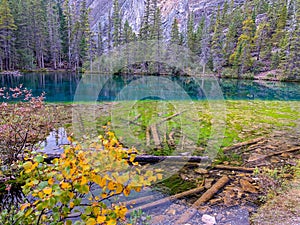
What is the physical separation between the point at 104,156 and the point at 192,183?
3.47m

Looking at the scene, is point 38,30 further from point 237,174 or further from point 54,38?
point 237,174

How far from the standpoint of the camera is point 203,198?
413 cm

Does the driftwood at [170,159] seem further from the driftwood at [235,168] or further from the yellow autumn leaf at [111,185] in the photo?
the yellow autumn leaf at [111,185]

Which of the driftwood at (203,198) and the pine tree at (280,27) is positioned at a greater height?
the pine tree at (280,27)

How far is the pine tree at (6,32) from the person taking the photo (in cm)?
3164

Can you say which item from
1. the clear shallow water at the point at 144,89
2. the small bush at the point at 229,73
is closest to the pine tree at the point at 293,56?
the clear shallow water at the point at 144,89

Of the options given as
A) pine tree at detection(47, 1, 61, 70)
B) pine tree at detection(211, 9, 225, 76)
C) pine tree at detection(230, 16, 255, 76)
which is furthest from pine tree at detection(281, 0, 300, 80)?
pine tree at detection(47, 1, 61, 70)

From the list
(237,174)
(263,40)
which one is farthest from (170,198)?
(263,40)

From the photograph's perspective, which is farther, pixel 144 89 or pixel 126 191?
pixel 144 89

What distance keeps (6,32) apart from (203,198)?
3847 centimetres

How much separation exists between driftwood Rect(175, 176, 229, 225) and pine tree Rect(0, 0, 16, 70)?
36.4 metres

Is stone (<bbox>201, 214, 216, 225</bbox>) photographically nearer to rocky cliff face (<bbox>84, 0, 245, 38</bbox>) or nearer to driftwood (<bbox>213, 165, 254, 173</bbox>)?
driftwood (<bbox>213, 165, 254, 173</bbox>)

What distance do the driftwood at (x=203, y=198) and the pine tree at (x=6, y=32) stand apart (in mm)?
36448

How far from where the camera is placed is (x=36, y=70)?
36500mm
